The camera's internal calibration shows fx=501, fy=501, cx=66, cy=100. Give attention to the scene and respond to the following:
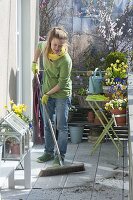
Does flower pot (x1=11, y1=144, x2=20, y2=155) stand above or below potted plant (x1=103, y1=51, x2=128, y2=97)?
below

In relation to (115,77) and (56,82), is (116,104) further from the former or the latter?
(56,82)

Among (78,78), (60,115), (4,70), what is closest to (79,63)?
(78,78)

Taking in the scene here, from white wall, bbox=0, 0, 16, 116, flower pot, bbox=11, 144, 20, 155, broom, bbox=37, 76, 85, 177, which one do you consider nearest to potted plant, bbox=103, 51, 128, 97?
broom, bbox=37, 76, 85, 177

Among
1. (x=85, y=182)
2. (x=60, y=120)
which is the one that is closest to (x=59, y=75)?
(x=60, y=120)

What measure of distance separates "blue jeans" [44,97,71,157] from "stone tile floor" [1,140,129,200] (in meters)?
0.24

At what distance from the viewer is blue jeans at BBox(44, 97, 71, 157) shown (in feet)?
18.6

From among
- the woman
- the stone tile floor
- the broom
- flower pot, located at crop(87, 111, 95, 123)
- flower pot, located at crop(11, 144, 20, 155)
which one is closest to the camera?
flower pot, located at crop(11, 144, 20, 155)

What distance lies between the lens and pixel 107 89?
660 cm

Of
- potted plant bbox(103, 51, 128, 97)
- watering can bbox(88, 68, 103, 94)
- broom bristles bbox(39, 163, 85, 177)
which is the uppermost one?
potted plant bbox(103, 51, 128, 97)

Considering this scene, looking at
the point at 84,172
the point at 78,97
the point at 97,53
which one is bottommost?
the point at 84,172

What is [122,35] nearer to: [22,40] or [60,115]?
[22,40]

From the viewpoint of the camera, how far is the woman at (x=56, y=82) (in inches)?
212

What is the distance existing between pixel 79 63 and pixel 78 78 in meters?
1.57

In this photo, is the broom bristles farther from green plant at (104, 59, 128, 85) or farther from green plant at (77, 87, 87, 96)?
green plant at (77, 87, 87, 96)
